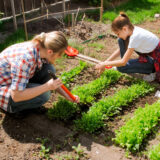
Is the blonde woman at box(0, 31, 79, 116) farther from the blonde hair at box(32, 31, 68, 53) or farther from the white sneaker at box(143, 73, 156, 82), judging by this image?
the white sneaker at box(143, 73, 156, 82)

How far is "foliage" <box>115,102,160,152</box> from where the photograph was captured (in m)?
2.63

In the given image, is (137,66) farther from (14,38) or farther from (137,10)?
(137,10)

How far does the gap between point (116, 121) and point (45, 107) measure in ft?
3.32

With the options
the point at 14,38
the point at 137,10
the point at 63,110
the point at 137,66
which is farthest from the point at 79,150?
the point at 137,10

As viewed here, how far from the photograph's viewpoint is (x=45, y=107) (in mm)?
3361

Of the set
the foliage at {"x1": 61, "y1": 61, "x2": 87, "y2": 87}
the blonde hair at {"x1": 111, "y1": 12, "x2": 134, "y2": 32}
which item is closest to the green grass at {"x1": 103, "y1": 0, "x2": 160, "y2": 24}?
the foliage at {"x1": 61, "y1": 61, "x2": 87, "y2": 87}

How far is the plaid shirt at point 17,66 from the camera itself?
2494mm

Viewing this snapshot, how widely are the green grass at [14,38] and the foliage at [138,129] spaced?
3059 mm

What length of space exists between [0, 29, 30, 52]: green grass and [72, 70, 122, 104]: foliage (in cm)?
204

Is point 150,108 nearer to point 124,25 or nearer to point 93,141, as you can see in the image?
point 93,141

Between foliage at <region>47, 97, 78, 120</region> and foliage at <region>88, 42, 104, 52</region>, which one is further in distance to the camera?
foliage at <region>88, 42, 104, 52</region>

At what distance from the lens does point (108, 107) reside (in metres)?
3.24

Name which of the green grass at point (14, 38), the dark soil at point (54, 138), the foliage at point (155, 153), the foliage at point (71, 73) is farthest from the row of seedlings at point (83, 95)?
the green grass at point (14, 38)

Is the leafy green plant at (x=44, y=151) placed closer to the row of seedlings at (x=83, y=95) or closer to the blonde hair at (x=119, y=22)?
the row of seedlings at (x=83, y=95)
